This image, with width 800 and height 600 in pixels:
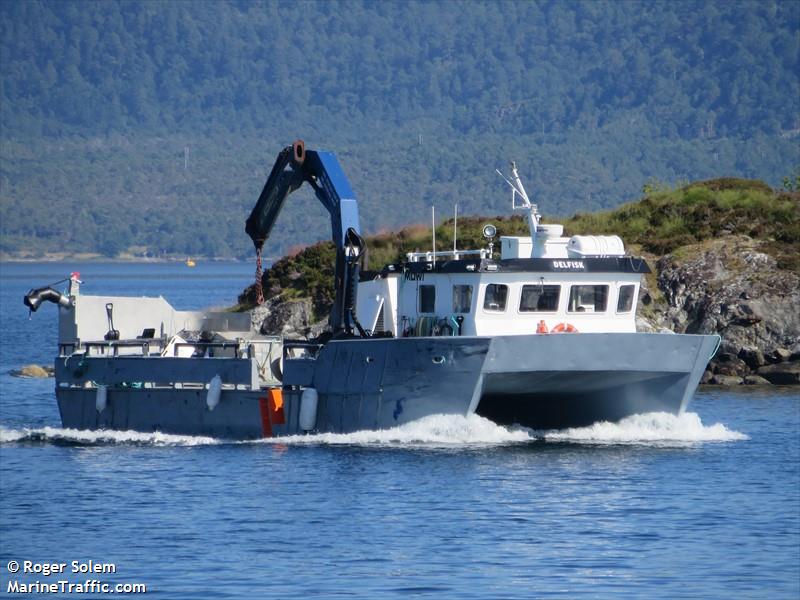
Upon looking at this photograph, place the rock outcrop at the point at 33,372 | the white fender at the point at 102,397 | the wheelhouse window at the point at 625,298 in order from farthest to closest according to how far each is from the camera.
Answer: the rock outcrop at the point at 33,372 < the white fender at the point at 102,397 < the wheelhouse window at the point at 625,298

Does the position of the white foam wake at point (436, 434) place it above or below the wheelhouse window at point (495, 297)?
below

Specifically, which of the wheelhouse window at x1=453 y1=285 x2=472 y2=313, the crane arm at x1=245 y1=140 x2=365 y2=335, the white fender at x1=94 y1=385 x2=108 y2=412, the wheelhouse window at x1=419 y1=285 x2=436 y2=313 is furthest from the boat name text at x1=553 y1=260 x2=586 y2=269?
the white fender at x1=94 y1=385 x2=108 y2=412

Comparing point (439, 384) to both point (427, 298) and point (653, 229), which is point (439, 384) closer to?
point (427, 298)

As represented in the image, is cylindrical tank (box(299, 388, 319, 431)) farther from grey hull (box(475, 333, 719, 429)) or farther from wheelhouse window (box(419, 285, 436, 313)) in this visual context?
grey hull (box(475, 333, 719, 429))

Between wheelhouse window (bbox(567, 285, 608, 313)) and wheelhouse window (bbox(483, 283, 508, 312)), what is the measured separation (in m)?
1.39

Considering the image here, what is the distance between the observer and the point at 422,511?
28.5 meters

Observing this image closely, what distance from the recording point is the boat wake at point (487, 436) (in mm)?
34469

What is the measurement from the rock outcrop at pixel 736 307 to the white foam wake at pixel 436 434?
1753 cm

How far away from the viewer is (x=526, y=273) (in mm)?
34500

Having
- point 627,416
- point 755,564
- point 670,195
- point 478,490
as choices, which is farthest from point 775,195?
point 755,564

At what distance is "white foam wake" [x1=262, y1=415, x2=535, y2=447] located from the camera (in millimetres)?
34344

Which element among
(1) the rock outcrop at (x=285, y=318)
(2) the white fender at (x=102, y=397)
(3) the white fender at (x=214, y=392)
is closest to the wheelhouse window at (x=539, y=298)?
(3) the white fender at (x=214, y=392)

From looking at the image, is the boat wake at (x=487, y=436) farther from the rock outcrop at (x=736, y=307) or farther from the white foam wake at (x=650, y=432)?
the rock outcrop at (x=736, y=307)

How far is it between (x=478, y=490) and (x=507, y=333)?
5316 mm
